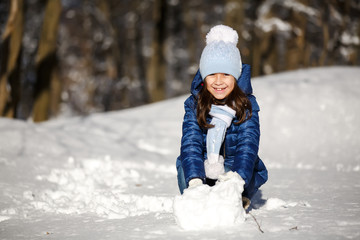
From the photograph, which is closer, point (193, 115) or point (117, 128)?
point (193, 115)

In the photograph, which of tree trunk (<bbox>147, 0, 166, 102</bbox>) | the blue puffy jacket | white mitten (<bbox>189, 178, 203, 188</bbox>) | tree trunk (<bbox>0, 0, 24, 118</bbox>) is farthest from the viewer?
tree trunk (<bbox>147, 0, 166, 102</bbox>)

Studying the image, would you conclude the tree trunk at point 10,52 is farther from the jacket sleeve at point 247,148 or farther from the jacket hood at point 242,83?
the jacket sleeve at point 247,148

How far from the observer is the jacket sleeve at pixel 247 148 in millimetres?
2646

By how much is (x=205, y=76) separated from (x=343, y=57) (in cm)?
1421

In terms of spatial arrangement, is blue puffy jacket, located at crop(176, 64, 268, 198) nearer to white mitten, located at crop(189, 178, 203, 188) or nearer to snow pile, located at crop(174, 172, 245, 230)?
white mitten, located at crop(189, 178, 203, 188)

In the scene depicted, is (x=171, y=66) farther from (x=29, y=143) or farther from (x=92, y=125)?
(x=29, y=143)

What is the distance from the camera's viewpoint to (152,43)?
578 inches

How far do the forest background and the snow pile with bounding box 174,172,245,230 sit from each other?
8.12 m

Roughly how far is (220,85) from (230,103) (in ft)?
0.48

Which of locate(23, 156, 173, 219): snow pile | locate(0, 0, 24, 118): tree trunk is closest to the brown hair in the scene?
locate(23, 156, 173, 219): snow pile

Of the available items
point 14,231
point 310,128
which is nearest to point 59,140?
point 14,231

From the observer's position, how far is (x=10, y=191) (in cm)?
410

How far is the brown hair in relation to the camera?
113 inches

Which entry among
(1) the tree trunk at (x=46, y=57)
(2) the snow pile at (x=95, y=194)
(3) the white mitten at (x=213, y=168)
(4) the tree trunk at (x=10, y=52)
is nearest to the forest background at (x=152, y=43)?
(1) the tree trunk at (x=46, y=57)
